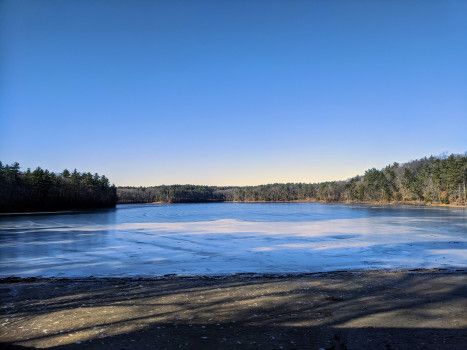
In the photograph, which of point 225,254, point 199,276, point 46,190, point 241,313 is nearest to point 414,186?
point 46,190

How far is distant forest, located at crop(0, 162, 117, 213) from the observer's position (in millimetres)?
80000

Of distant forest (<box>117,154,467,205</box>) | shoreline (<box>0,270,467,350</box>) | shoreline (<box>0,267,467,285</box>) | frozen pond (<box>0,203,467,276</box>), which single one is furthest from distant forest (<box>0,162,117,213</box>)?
distant forest (<box>117,154,467,205</box>)

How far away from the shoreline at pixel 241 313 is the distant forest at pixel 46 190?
75.1 m

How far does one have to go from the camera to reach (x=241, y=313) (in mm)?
9094

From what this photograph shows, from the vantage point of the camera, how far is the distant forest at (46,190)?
8000 centimetres

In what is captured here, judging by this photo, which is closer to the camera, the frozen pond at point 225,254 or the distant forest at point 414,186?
the frozen pond at point 225,254

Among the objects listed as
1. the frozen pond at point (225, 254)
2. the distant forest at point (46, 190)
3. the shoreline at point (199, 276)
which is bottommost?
the frozen pond at point (225, 254)

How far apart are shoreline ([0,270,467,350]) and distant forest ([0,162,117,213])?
2956 inches

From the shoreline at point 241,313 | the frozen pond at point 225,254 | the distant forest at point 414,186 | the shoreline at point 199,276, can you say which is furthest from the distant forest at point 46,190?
the distant forest at point 414,186

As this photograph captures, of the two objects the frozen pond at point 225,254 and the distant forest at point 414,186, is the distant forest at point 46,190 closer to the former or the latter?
the frozen pond at point 225,254

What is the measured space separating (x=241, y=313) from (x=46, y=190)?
8970 centimetres

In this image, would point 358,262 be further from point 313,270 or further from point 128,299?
point 128,299

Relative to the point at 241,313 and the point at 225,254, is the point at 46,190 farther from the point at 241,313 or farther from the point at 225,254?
the point at 241,313

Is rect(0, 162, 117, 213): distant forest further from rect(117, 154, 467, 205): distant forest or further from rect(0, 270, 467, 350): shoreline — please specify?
rect(117, 154, 467, 205): distant forest
